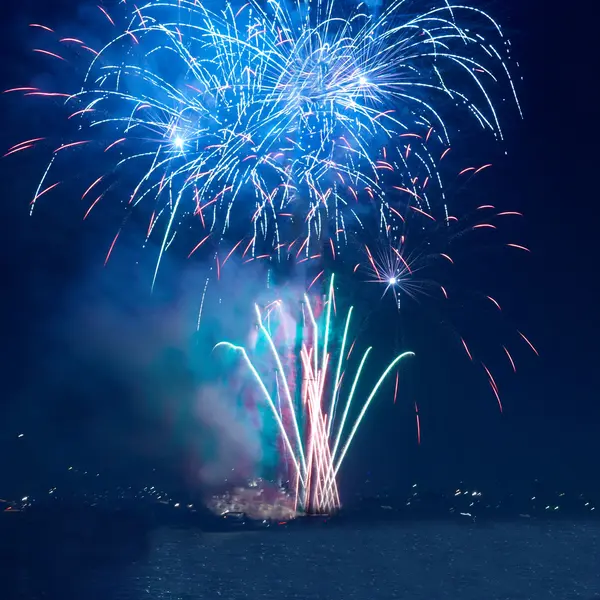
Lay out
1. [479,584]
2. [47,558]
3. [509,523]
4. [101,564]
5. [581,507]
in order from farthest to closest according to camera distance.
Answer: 1. [581,507]
2. [509,523]
3. [47,558]
4. [101,564]
5. [479,584]

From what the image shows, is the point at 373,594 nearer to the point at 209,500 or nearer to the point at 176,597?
the point at 176,597

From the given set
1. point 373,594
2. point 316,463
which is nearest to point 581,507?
point 316,463

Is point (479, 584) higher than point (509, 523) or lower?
lower

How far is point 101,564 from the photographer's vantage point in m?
18.8

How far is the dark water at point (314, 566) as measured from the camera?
15.8 meters

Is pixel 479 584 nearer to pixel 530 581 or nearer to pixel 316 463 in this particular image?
pixel 530 581

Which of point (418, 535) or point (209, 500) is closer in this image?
point (418, 535)

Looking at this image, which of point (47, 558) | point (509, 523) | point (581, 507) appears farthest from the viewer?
point (581, 507)

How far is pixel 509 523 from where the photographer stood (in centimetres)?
2962

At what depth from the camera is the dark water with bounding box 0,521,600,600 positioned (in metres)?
15.8

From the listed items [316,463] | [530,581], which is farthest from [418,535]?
[530,581]

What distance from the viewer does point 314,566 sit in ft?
62.0

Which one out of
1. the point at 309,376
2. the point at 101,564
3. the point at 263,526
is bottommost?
the point at 101,564

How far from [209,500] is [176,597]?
57.0 ft
